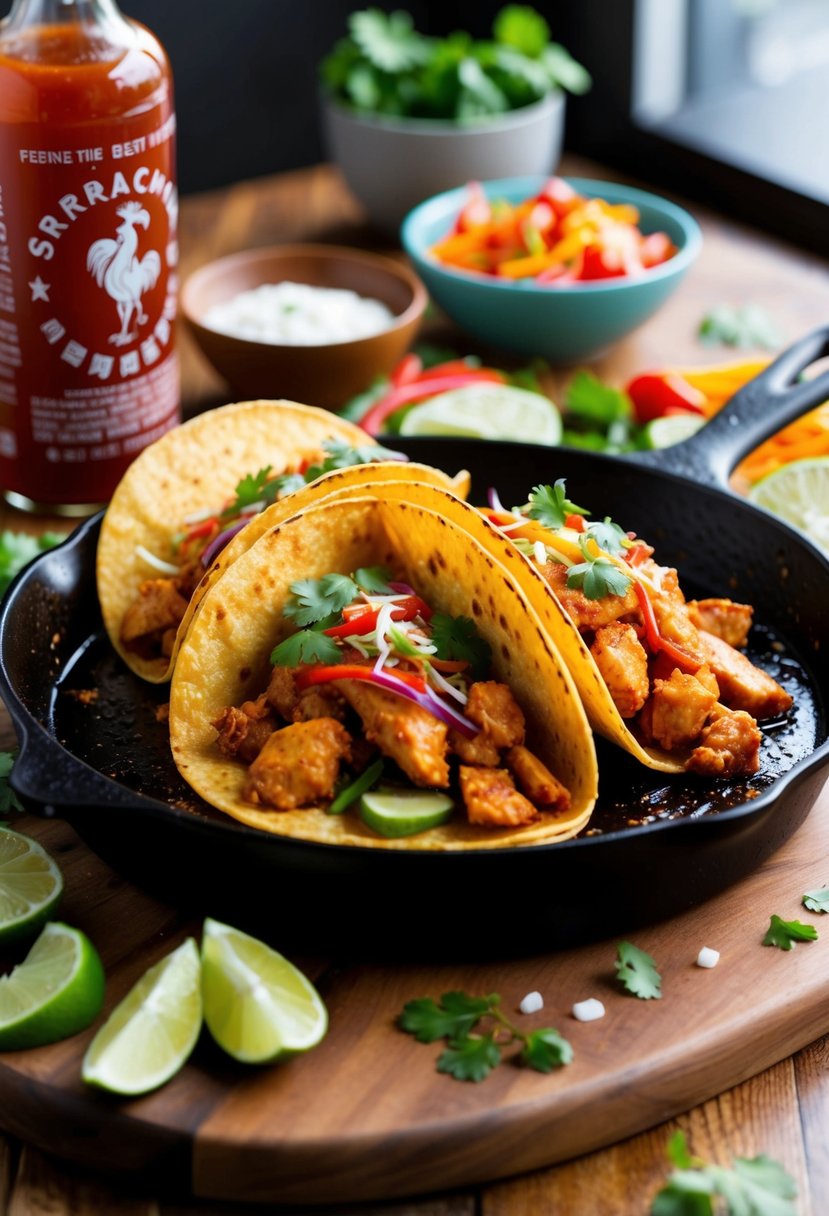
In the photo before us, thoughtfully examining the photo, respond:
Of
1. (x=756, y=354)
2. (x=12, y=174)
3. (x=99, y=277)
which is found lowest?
(x=756, y=354)

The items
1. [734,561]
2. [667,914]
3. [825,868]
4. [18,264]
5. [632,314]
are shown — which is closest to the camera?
[667,914]

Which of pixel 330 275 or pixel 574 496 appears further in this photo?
pixel 330 275

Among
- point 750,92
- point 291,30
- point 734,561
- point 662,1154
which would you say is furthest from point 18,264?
point 750,92

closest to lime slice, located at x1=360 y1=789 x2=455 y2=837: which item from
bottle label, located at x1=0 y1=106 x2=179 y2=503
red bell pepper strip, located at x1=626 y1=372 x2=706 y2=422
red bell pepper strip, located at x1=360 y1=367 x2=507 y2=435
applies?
bottle label, located at x1=0 y1=106 x2=179 y2=503

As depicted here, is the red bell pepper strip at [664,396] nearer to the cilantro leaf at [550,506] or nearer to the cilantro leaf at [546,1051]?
the cilantro leaf at [550,506]

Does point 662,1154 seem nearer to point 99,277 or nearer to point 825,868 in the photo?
point 825,868

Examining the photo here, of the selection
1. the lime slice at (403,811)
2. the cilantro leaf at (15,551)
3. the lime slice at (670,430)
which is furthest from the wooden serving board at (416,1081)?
the lime slice at (670,430)
